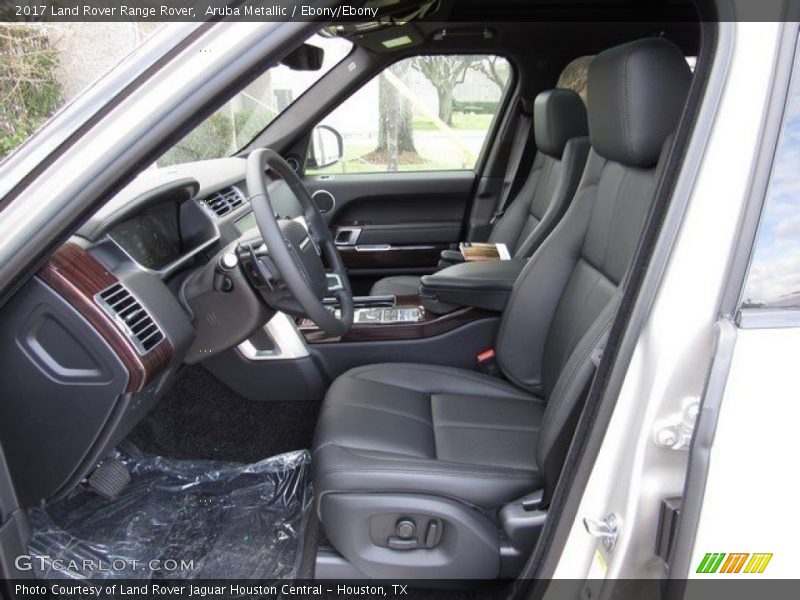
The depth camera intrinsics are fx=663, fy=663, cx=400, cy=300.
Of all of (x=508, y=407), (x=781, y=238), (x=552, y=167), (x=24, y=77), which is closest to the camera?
(x=781, y=238)

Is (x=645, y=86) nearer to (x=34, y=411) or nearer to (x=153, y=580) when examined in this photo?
(x=34, y=411)

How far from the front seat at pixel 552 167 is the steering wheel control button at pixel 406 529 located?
4.19 ft

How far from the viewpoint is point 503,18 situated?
280cm

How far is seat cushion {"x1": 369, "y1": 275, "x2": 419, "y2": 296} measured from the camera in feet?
8.69

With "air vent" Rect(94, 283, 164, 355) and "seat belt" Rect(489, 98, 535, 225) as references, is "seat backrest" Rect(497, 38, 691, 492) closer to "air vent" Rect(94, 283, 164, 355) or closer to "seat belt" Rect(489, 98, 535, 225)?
"air vent" Rect(94, 283, 164, 355)

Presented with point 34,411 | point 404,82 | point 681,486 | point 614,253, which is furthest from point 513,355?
point 404,82

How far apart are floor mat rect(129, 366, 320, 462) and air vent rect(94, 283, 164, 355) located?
0.70 meters

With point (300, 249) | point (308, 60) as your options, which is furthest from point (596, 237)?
point (308, 60)

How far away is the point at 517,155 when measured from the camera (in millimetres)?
3076

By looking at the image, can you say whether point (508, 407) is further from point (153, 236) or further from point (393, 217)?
point (393, 217)

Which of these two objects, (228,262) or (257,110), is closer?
(228,262)

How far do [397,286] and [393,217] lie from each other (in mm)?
571

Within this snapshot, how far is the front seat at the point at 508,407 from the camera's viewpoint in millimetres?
1222

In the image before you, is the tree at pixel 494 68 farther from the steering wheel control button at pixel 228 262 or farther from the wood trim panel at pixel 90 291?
the wood trim panel at pixel 90 291
